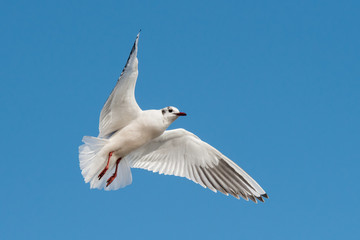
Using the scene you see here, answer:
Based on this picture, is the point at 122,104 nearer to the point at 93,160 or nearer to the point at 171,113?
the point at 171,113

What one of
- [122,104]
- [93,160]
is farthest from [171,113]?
[93,160]

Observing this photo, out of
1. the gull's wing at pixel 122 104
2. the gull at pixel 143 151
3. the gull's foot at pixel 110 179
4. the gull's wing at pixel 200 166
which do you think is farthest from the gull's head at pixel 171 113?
the gull's foot at pixel 110 179

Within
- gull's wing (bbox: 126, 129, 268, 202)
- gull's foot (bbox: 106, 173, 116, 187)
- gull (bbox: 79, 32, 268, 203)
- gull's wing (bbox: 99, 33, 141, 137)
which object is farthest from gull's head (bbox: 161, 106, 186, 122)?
gull's foot (bbox: 106, 173, 116, 187)

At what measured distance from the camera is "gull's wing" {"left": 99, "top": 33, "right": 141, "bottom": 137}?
209 inches

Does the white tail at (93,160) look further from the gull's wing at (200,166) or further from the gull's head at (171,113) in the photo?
the gull's head at (171,113)

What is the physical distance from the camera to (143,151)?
6.52 meters

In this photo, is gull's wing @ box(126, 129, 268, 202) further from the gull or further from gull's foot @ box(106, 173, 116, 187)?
gull's foot @ box(106, 173, 116, 187)

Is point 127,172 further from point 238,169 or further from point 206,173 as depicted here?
point 238,169

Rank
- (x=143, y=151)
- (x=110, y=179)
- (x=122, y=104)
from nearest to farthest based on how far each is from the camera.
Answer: (x=122, y=104) → (x=110, y=179) → (x=143, y=151)

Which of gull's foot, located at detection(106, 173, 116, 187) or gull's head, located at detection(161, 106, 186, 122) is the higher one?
gull's head, located at detection(161, 106, 186, 122)

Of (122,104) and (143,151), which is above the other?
(122,104)

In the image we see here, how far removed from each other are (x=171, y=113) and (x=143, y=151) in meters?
0.95

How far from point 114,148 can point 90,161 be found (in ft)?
1.09

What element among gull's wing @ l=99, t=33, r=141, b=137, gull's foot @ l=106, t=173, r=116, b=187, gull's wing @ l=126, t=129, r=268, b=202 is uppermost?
gull's wing @ l=99, t=33, r=141, b=137
